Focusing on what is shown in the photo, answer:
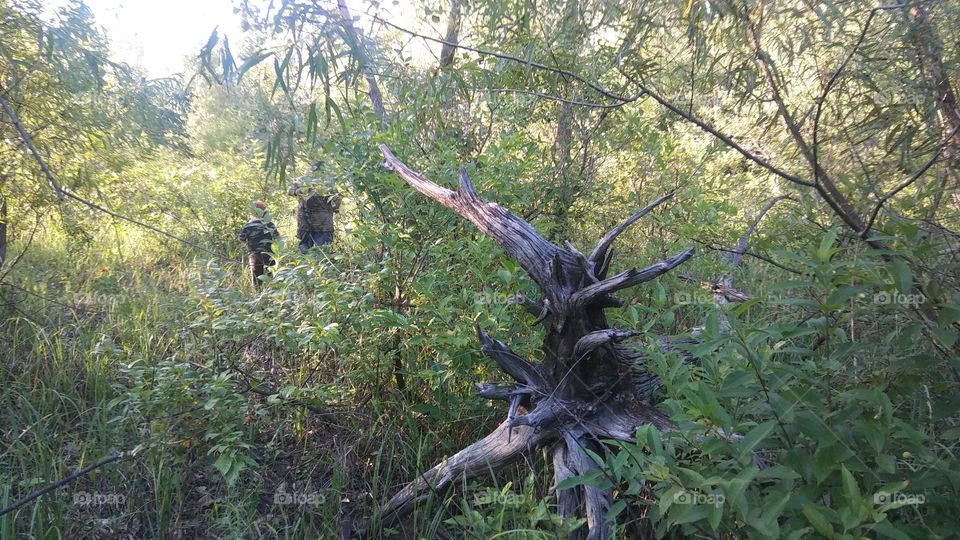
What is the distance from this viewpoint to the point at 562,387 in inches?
106

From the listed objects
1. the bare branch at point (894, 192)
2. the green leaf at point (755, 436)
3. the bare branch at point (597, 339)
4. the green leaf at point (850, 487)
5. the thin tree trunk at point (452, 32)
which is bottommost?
the green leaf at point (850, 487)

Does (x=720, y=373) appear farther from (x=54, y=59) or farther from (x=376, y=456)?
(x=54, y=59)

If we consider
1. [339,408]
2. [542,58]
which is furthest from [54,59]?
[542,58]

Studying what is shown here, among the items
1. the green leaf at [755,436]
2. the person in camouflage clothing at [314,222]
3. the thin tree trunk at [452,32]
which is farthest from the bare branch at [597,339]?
the person in camouflage clothing at [314,222]

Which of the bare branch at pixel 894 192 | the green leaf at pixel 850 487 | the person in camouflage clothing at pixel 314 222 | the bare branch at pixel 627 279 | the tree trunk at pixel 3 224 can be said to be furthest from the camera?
the person in camouflage clothing at pixel 314 222

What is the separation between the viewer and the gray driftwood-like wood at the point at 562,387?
2.54m

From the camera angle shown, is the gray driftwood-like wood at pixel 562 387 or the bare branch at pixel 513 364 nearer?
the gray driftwood-like wood at pixel 562 387

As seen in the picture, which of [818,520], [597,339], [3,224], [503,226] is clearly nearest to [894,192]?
[818,520]

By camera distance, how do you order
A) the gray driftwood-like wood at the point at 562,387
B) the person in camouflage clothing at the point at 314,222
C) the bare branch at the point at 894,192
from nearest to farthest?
the bare branch at the point at 894,192, the gray driftwood-like wood at the point at 562,387, the person in camouflage clothing at the point at 314,222

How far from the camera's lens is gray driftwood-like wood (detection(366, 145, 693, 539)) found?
8.33 ft

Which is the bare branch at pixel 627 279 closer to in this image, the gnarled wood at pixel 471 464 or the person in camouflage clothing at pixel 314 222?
the gnarled wood at pixel 471 464

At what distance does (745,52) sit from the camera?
9.12ft

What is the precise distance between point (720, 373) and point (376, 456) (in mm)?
1758

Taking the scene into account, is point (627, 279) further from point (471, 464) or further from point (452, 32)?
point (452, 32)
